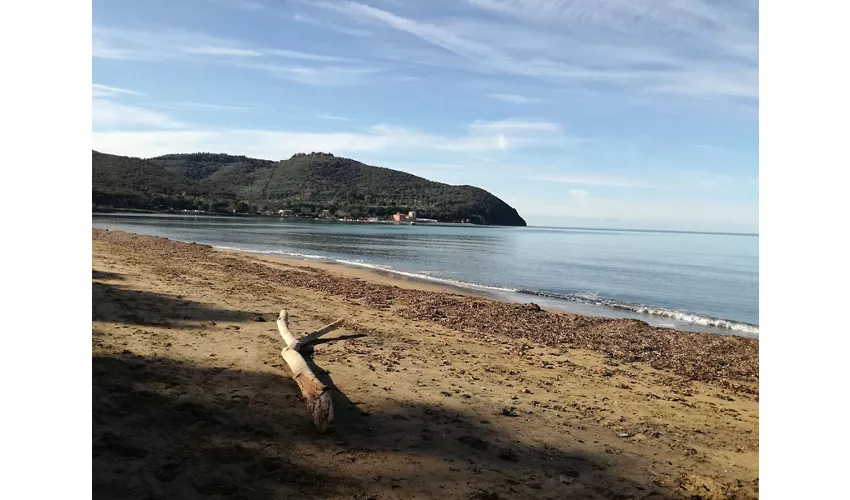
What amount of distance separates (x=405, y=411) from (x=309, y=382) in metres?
0.88

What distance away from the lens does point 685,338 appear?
393 inches

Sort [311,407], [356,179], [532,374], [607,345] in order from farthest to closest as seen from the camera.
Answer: [356,179] < [607,345] < [532,374] < [311,407]

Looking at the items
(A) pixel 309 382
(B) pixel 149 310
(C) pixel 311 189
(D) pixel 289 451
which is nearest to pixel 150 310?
(B) pixel 149 310

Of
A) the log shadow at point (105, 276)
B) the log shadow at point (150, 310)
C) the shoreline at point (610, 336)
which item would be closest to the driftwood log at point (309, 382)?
the log shadow at point (150, 310)

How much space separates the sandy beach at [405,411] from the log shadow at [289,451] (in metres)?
0.01

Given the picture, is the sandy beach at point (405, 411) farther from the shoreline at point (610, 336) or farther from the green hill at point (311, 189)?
the green hill at point (311, 189)

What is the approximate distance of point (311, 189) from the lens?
126 m

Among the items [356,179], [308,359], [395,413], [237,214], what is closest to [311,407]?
[395,413]

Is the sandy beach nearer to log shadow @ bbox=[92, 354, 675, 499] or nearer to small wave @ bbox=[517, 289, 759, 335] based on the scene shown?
log shadow @ bbox=[92, 354, 675, 499]

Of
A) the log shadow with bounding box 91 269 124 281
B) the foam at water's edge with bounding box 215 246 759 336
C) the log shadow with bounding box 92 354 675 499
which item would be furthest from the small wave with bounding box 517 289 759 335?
the log shadow with bounding box 91 269 124 281

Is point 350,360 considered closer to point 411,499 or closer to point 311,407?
point 311,407

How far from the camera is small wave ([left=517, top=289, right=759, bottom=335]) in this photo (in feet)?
43.4
